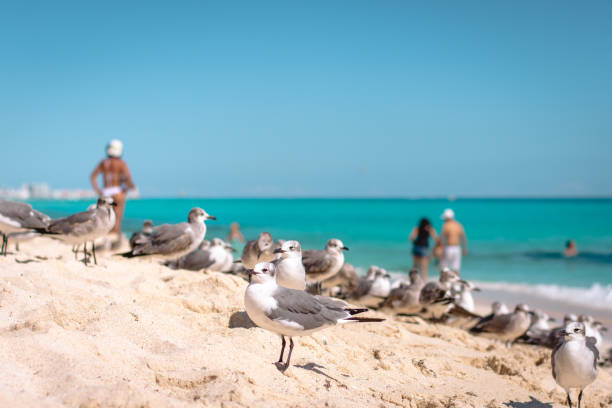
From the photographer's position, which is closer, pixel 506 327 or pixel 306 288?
pixel 306 288

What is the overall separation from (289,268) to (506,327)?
5.21 meters

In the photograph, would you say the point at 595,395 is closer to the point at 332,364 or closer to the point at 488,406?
the point at 488,406

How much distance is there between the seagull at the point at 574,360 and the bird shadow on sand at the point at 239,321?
300 centimetres

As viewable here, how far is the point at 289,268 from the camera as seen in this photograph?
541 cm

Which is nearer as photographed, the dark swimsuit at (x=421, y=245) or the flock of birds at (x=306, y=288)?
the flock of birds at (x=306, y=288)

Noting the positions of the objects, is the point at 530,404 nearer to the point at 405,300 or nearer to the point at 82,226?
A: the point at 405,300

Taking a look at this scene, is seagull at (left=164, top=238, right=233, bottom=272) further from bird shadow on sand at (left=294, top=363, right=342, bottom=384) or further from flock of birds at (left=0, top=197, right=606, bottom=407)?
bird shadow on sand at (left=294, top=363, right=342, bottom=384)

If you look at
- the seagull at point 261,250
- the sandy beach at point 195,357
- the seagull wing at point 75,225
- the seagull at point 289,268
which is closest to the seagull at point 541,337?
the sandy beach at point 195,357

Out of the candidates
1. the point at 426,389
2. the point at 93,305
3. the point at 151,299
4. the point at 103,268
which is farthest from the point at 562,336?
the point at 103,268

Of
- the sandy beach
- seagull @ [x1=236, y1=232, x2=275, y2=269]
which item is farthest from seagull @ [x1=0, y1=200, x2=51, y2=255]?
seagull @ [x1=236, y1=232, x2=275, y2=269]

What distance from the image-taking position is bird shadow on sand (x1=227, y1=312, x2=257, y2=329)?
4.82 meters

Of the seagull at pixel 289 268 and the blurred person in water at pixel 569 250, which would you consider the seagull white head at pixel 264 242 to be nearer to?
the seagull at pixel 289 268

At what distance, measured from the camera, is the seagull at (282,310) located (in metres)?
3.86

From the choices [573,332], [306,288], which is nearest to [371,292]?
[306,288]
